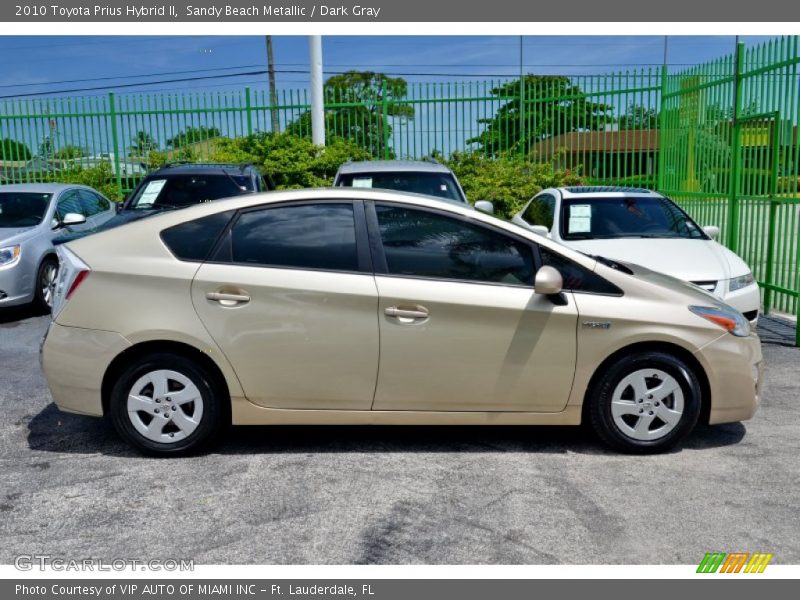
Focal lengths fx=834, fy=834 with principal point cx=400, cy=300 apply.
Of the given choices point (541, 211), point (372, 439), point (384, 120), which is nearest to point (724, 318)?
point (372, 439)

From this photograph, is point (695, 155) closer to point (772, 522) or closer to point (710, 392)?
point (710, 392)

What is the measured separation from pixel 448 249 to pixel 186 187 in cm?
603

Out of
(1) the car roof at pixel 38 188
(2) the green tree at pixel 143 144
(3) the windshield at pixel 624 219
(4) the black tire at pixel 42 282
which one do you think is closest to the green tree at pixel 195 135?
(2) the green tree at pixel 143 144

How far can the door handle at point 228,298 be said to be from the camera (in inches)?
189

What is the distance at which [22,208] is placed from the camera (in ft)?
33.8

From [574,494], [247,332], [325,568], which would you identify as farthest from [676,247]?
[325,568]

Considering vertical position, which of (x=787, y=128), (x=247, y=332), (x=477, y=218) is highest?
(x=787, y=128)

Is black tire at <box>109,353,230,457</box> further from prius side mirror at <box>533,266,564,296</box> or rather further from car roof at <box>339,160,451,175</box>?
car roof at <box>339,160,451,175</box>

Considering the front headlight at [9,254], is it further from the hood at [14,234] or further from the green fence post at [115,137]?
the green fence post at [115,137]

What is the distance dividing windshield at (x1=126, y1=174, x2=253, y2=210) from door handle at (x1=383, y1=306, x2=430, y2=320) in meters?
5.56

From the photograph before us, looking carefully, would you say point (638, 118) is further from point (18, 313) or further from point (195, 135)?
point (18, 313)

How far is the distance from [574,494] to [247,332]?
2036mm

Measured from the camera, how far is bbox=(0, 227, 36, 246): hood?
938 centimetres

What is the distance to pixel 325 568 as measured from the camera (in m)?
3.64
